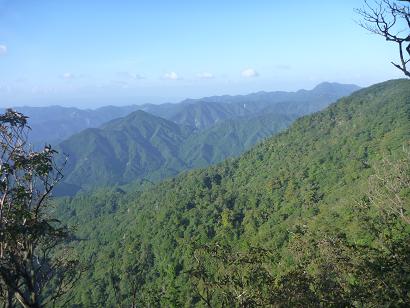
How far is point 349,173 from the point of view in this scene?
2650 inches

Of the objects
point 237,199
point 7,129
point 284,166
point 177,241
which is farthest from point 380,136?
point 7,129

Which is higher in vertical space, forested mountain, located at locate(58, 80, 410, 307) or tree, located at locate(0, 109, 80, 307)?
tree, located at locate(0, 109, 80, 307)

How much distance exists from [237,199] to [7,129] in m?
72.6

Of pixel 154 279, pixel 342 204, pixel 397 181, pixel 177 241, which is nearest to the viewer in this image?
pixel 397 181

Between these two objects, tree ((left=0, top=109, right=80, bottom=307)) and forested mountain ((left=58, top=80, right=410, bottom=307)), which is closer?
tree ((left=0, top=109, right=80, bottom=307))

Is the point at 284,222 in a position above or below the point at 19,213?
below

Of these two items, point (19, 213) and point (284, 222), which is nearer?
point (19, 213)

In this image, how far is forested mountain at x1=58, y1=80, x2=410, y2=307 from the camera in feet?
38.8

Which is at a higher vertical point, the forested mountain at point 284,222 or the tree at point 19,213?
the tree at point 19,213

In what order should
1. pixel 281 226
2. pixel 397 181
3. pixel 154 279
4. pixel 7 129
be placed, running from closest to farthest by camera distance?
1. pixel 7 129
2. pixel 397 181
3. pixel 281 226
4. pixel 154 279

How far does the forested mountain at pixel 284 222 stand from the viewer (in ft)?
38.8

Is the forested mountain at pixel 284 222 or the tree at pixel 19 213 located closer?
the tree at pixel 19 213

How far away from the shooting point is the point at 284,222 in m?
61.4

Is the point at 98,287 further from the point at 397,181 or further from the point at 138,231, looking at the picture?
the point at 397,181
